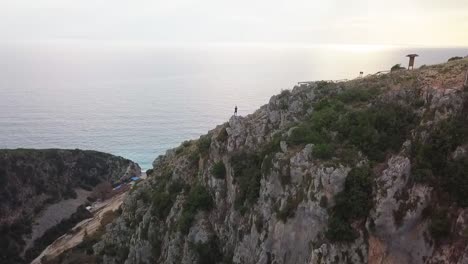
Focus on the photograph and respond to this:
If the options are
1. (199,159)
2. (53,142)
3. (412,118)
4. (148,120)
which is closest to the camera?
(412,118)

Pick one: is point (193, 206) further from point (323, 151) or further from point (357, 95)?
point (357, 95)

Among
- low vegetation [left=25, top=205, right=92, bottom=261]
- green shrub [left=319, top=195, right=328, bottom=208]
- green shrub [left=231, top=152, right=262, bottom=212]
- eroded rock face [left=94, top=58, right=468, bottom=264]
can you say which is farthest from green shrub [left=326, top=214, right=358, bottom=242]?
low vegetation [left=25, top=205, right=92, bottom=261]

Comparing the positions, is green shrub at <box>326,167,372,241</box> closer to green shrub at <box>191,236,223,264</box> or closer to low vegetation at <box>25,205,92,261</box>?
green shrub at <box>191,236,223,264</box>

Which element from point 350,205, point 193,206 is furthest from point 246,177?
point 350,205

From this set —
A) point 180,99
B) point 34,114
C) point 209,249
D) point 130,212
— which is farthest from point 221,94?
point 209,249

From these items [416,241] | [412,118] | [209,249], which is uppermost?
[412,118]

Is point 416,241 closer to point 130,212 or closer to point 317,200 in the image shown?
point 317,200
